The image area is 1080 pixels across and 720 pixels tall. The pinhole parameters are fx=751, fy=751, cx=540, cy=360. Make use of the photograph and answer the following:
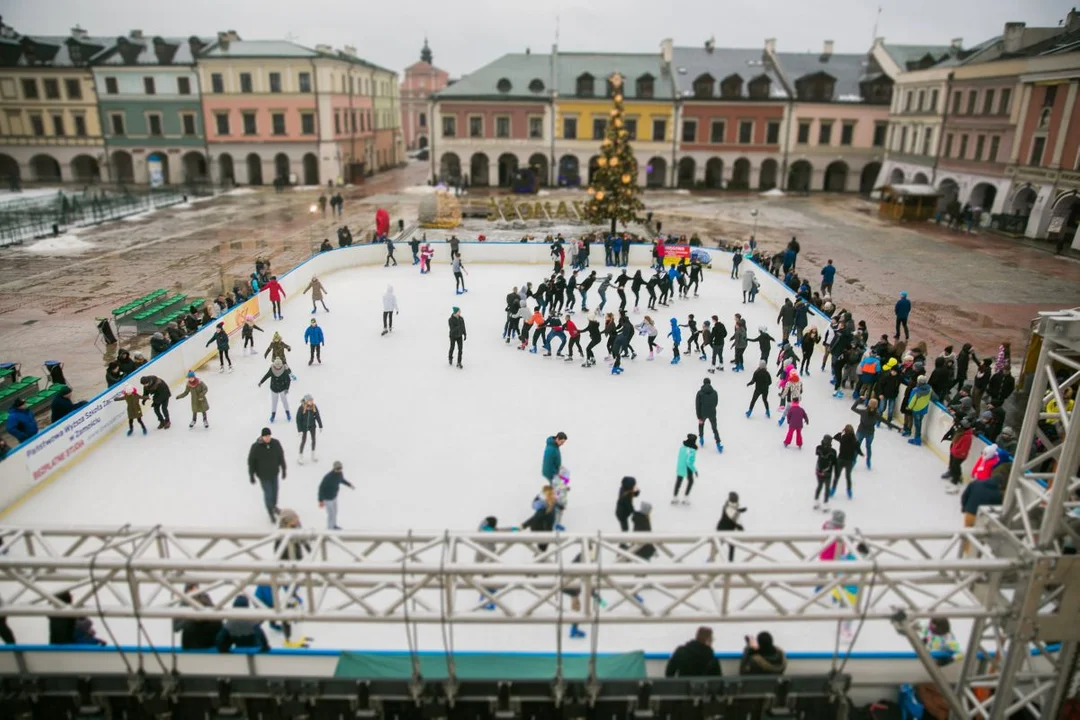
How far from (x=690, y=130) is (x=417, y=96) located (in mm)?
58064

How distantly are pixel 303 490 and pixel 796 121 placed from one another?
4969 cm

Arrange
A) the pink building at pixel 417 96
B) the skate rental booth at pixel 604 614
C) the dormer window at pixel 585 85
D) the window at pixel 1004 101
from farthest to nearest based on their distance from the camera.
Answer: the pink building at pixel 417 96 < the dormer window at pixel 585 85 < the window at pixel 1004 101 < the skate rental booth at pixel 604 614

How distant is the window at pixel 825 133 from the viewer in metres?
52.4

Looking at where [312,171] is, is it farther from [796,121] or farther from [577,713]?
[577,713]

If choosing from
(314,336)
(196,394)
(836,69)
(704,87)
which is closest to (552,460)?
(196,394)

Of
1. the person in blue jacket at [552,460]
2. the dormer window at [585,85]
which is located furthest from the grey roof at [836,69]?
the person in blue jacket at [552,460]

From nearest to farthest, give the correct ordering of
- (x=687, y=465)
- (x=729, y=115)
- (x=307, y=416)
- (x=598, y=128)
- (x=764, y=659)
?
(x=764, y=659)
(x=687, y=465)
(x=307, y=416)
(x=598, y=128)
(x=729, y=115)

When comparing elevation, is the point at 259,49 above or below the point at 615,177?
above

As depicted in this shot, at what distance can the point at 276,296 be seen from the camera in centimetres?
2067

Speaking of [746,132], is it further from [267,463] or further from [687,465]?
[267,463]

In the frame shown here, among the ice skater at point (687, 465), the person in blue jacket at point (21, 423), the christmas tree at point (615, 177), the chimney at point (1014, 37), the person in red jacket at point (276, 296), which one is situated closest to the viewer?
the ice skater at point (687, 465)

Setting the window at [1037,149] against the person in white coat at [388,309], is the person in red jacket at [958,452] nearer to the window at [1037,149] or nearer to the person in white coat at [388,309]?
the person in white coat at [388,309]

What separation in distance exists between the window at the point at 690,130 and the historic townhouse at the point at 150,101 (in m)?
33.5

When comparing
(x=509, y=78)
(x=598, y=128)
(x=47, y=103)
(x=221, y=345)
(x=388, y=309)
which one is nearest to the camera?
(x=221, y=345)
